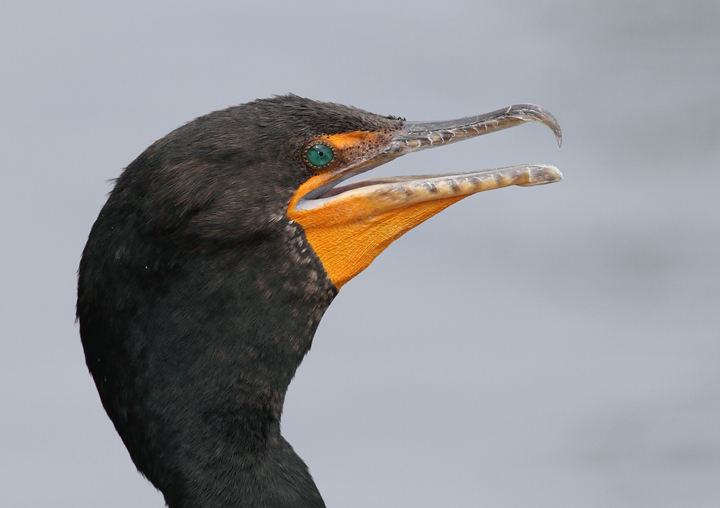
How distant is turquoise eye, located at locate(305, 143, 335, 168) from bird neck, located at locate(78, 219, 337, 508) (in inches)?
13.3

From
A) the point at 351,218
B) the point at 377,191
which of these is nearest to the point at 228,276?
the point at 351,218

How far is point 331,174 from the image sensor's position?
14.4 feet

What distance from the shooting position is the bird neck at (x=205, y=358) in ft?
13.3

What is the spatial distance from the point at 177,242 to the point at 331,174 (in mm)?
777

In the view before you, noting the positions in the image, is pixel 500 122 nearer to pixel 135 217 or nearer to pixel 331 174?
pixel 331 174

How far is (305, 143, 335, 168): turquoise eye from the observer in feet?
14.0

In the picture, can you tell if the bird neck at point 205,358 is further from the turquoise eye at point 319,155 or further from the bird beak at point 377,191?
the turquoise eye at point 319,155

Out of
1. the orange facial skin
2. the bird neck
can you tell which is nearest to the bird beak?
the orange facial skin

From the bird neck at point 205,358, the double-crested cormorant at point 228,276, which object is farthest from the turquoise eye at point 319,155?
the bird neck at point 205,358

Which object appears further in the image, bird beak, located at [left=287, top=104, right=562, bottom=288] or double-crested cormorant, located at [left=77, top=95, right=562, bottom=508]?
bird beak, located at [left=287, top=104, right=562, bottom=288]

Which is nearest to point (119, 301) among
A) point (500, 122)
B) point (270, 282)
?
point (270, 282)

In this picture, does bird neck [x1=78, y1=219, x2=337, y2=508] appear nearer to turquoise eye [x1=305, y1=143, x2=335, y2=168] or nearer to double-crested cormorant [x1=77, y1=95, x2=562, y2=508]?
double-crested cormorant [x1=77, y1=95, x2=562, y2=508]

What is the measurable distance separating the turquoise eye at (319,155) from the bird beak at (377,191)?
38mm

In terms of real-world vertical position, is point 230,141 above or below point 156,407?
above
